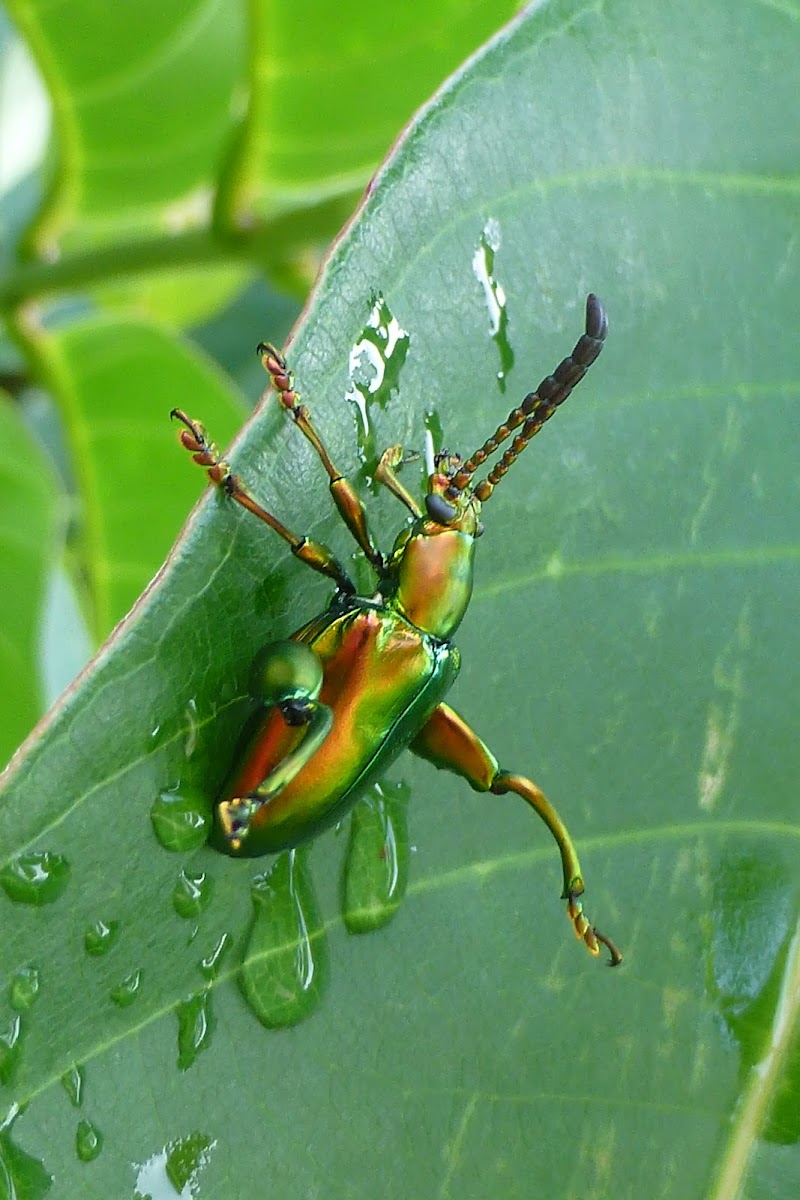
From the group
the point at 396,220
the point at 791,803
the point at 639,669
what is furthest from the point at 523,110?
the point at 791,803

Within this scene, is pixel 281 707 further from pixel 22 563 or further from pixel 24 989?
pixel 22 563

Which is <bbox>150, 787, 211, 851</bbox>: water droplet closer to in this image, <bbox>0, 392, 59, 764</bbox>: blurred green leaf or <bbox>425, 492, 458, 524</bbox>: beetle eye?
<bbox>425, 492, 458, 524</bbox>: beetle eye

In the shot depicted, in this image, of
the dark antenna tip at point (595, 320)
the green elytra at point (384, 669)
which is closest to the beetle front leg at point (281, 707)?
the green elytra at point (384, 669)

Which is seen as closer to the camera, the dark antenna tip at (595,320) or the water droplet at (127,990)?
the water droplet at (127,990)

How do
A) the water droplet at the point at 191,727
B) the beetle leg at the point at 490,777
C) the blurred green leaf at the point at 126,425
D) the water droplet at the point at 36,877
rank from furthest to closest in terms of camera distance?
the blurred green leaf at the point at 126,425, the beetle leg at the point at 490,777, the water droplet at the point at 191,727, the water droplet at the point at 36,877

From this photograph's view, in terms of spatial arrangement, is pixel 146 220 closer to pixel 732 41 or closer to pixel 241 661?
pixel 732 41

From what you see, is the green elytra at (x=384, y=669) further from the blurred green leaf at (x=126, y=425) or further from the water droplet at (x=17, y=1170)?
the blurred green leaf at (x=126, y=425)
